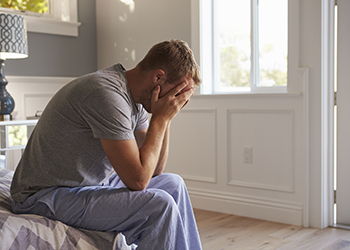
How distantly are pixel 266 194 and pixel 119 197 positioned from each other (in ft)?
5.83

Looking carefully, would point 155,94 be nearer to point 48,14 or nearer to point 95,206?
point 95,206

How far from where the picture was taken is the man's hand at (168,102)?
4.63 ft

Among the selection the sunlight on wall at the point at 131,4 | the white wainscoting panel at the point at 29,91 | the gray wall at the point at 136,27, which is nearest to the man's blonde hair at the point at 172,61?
the gray wall at the point at 136,27

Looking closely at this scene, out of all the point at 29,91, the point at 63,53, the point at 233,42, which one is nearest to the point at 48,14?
the point at 63,53

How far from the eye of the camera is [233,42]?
312 centimetres

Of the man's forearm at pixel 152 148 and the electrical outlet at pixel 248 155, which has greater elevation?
the man's forearm at pixel 152 148

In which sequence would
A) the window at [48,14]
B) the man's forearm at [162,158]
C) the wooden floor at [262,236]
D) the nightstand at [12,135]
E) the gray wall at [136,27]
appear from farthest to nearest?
the window at [48,14], the gray wall at [136,27], the nightstand at [12,135], the wooden floor at [262,236], the man's forearm at [162,158]

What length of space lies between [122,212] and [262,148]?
1774 mm

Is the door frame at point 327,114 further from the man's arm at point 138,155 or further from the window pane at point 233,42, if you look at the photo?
the man's arm at point 138,155

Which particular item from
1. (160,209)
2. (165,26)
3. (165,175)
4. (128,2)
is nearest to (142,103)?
(165,175)

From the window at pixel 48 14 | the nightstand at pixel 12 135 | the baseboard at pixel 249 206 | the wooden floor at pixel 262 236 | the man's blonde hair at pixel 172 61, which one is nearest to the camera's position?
the man's blonde hair at pixel 172 61

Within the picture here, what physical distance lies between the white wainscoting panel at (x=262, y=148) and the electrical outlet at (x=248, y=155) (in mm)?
11

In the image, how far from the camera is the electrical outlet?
9.50 ft

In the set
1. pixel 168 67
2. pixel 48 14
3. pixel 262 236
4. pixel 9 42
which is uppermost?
pixel 48 14
